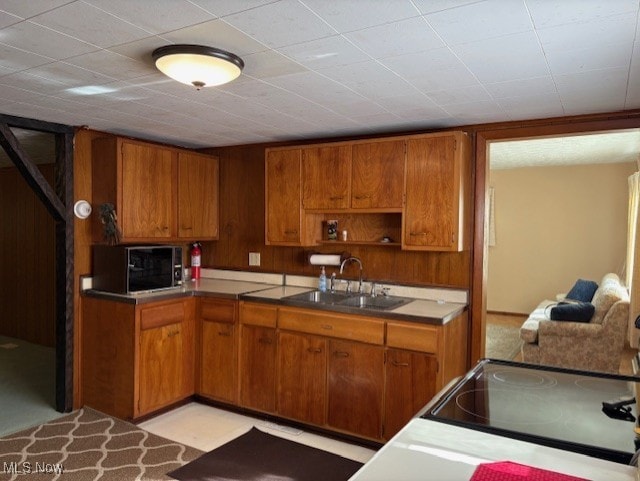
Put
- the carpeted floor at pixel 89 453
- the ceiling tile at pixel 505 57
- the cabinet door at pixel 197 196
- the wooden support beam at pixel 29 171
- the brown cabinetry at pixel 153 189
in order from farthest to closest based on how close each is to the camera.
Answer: the cabinet door at pixel 197 196, the brown cabinetry at pixel 153 189, the wooden support beam at pixel 29 171, the carpeted floor at pixel 89 453, the ceiling tile at pixel 505 57

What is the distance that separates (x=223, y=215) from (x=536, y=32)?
3.21 m

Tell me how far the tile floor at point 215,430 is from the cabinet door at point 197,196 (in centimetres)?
142

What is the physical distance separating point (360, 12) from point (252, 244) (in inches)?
114

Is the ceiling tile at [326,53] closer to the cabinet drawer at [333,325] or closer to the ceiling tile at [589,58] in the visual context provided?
the ceiling tile at [589,58]

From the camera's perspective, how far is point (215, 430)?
3.27m

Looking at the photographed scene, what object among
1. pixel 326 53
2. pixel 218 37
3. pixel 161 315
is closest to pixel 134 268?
pixel 161 315

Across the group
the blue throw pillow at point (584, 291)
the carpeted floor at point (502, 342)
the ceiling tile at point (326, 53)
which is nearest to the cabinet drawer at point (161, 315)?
the ceiling tile at point (326, 53)

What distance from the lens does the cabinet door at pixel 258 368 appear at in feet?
11.0

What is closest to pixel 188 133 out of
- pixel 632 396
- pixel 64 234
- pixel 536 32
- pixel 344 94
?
pixel 64 234

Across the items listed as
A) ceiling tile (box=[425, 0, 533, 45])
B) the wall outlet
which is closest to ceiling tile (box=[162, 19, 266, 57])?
ceiling tile (box=[425, 0, 533, 45])

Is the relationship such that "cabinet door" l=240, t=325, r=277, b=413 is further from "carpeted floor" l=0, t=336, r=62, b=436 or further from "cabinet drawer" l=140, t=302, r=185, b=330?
"carpeted floor" l=0, t=336, r=62, b=436

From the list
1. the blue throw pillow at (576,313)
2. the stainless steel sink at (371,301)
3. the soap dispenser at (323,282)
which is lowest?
the blue throw pillow at (576,313)

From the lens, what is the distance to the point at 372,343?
116 inches

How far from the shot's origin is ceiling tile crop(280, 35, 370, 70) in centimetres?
186
